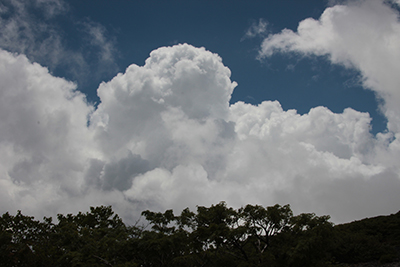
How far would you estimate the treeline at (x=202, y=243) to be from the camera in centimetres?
1603

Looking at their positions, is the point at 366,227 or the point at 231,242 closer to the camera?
the point at 231,242

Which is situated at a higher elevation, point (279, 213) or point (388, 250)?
point (279, 213)

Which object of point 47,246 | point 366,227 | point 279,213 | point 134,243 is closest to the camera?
point 134,243

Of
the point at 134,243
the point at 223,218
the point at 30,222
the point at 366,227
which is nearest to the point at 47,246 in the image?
the point at 30,222

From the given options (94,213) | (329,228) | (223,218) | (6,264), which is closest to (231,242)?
(223,218)

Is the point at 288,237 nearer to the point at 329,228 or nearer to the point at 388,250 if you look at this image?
the point at 329,228

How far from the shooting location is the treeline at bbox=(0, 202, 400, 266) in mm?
16031

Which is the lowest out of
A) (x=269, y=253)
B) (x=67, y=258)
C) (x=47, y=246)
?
(x=269, y=253)

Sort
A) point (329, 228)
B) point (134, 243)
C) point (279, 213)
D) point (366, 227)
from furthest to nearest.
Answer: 1. point (366, 227)
2. point (279, 213)
3. point (134, 243)
4. point (329, 228)

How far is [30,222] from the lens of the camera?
73.3ft

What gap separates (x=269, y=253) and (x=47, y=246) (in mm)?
16895

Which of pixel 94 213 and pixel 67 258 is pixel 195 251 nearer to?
pixel 67 258

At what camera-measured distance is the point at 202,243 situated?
709 inches

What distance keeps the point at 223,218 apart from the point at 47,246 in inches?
552
